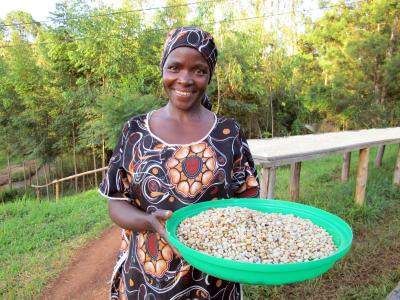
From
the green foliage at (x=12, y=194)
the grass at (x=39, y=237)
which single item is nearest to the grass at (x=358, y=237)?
the grass at (x=39, y=237)

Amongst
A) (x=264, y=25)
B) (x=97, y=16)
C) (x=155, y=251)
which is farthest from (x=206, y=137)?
(x=264, y=25)

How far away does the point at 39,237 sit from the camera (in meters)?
5.12

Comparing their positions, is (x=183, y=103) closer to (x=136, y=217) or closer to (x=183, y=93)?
(x=183, y=93)

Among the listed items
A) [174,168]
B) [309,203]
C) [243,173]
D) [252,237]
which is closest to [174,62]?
[174,168]

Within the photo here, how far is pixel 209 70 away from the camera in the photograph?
4.53ft

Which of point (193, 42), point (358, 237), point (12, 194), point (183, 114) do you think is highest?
point (193, 42)

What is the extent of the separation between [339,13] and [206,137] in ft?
38.8

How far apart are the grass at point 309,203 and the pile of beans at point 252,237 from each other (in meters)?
2.26

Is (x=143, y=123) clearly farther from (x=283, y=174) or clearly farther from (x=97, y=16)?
(x=97, y=16)

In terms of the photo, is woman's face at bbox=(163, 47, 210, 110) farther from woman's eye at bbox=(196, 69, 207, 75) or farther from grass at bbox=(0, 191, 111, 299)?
grass at bbox=(0, 191, 111, 299)

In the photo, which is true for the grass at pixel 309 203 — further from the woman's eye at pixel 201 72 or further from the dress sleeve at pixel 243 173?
the woman's eye at pixel 201 72

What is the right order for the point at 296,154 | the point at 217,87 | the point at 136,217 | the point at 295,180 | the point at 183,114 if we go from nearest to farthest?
the point at 136,217 → the point at 183,114 → the point at 296,154 → the point at 295,180 → the point at 217,87

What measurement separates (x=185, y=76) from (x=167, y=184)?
355 mm

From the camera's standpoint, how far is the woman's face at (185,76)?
1.32 meters
